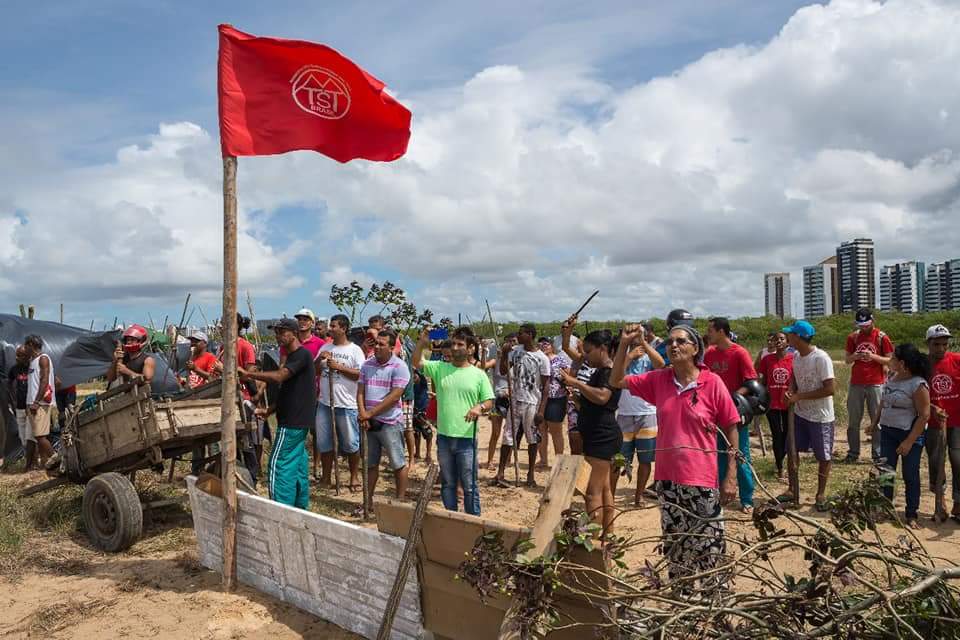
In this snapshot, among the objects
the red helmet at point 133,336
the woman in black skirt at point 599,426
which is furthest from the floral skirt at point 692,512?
the red helmet at point 133,336

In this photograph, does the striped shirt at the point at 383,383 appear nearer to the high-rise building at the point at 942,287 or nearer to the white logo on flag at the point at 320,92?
the white logo on flag at the point at 320,92

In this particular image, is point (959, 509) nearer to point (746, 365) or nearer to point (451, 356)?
point (746, 365)

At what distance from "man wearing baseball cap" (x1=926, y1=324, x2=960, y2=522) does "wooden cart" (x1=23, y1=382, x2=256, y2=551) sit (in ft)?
20.7

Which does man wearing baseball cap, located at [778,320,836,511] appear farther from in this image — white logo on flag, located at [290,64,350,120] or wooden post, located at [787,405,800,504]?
white logo on flag, located at [290,64,350,120]

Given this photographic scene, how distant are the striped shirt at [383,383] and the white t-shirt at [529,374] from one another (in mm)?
2064

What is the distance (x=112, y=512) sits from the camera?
6348 millimetres

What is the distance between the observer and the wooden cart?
6.25 metres

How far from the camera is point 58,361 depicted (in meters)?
14.5

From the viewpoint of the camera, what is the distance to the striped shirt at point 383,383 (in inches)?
279

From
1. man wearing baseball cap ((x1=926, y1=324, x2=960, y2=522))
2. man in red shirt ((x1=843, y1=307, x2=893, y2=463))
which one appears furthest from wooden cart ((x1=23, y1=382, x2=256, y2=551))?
man in red shirt ((x1=843, y1=307, x2=893, y2=463))

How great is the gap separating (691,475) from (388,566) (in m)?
1.81

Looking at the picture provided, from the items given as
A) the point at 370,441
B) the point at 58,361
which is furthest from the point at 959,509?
the point at 58,361

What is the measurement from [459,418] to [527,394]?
105 inches

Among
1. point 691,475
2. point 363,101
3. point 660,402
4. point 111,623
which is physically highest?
point 363,101
